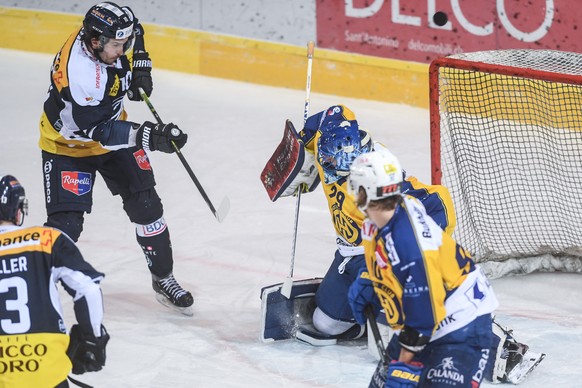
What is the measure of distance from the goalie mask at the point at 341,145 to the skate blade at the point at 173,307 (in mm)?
1029

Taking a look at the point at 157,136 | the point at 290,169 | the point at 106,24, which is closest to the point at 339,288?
the point at 290,169

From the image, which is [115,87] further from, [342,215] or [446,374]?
[446,374]

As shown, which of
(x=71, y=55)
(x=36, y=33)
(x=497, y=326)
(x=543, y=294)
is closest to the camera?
(x=497, y=326)

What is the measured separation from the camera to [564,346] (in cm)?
489

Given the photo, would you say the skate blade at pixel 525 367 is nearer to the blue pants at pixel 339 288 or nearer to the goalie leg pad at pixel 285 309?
the blue pants at pixel 339 288

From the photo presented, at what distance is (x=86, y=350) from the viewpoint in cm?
343

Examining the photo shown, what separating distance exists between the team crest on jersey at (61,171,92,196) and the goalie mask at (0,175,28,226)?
→ 1542mm

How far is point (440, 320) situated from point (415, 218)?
12.0 inches

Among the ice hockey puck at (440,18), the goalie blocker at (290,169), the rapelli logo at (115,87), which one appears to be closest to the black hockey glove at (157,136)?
the rapelli logo at (115,87)

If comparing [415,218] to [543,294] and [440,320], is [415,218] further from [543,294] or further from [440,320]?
[543,294]

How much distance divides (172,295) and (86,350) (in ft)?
6.15

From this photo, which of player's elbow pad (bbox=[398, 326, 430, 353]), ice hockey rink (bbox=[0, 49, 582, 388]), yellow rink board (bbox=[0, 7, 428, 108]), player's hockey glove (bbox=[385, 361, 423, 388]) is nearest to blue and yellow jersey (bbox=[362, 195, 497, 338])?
player's elbow pad (bbox=[398, 326, 430, 353])

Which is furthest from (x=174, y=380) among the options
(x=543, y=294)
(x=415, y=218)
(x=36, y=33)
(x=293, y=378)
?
(x=36, y=33)

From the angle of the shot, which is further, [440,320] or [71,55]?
[71,55]
